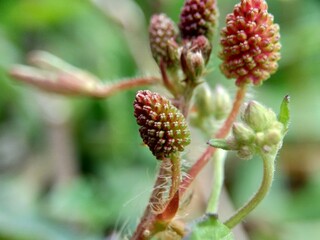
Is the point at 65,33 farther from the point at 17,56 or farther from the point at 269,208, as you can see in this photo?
the point at 269,208

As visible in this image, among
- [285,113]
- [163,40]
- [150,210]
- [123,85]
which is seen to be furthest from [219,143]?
[123,85]

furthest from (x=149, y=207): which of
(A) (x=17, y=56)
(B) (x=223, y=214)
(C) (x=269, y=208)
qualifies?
(A) (x=17, y=56)

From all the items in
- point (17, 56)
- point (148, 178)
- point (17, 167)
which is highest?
point (17, 56)

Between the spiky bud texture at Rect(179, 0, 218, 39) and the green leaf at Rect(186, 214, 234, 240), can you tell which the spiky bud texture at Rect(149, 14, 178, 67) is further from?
the green leaf at Rect(186, 214, 234, 240)

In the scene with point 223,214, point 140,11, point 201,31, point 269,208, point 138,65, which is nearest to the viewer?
point 201,31

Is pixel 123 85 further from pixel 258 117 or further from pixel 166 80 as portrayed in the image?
pixel 258 117

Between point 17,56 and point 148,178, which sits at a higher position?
point 17,56

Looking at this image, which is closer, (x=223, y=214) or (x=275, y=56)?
(x=275, y=56)
